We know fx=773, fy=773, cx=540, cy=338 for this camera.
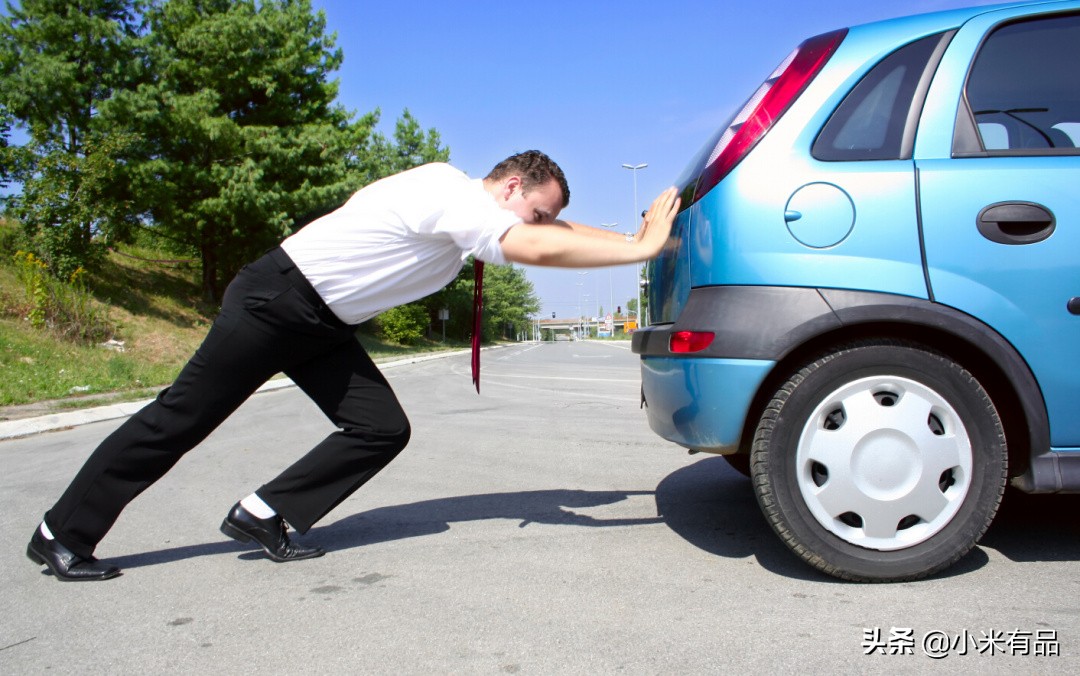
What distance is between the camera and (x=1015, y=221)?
2377 millimetres

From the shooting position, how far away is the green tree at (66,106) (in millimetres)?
16453

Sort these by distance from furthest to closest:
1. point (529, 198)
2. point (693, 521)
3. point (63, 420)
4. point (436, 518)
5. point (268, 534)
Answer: point (63, 420)
point (436, 518)
point (693, 521)
point (268, 534)
point (529, 198)

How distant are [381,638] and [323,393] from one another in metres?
1.18

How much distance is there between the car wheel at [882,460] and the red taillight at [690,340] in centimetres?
28

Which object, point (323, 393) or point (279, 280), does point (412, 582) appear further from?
point (279, 280)

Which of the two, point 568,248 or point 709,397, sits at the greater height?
point 568,248

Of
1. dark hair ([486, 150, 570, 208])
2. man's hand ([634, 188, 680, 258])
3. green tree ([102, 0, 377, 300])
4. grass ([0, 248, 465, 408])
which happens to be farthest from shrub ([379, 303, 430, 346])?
man's hand ([634, 188, 680, 258])

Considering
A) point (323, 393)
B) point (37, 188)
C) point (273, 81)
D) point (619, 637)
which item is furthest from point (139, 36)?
point (619, 637)

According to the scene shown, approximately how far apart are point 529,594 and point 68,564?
168cm

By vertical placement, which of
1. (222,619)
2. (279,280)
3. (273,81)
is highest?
(273,81)

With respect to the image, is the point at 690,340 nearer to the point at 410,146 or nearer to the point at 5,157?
the point at 5,157

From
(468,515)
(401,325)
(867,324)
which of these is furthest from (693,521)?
(401,325)

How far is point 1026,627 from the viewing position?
2102 millimetres

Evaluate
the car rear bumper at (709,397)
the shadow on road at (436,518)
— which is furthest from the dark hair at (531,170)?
the shadow on road at (436,518)
